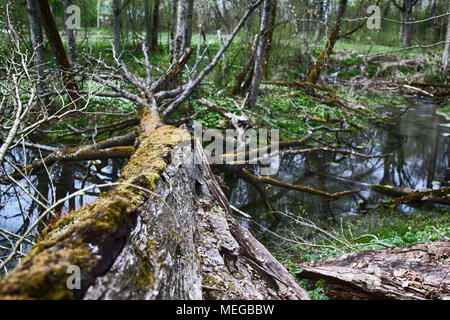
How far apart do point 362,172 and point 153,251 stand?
664 centimetres

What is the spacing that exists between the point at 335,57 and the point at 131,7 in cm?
1156

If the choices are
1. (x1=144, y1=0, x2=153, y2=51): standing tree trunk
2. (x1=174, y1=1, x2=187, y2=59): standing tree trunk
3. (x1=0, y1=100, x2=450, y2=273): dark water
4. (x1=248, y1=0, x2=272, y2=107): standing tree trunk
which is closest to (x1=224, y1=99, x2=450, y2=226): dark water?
(x1=0, y1=100, x2=450, y2=273): dark water

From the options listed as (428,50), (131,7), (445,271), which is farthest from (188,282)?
A: (428,50)

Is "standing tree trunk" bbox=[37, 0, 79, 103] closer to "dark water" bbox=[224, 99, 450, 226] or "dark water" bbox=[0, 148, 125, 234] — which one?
"dark water" bbox=[0, 148, 125, 234]

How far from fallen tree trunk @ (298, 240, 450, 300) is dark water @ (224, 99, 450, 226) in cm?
237

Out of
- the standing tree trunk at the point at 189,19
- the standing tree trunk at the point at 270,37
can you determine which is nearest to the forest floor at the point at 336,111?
the standing tree trunk at the point at 270,37

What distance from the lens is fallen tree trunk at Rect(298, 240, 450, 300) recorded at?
236 centimetres

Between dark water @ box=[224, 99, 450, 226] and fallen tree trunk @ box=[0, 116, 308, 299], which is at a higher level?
fallen tree trunk @ box=[0, 116, 308, 299]

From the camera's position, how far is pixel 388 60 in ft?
58.6

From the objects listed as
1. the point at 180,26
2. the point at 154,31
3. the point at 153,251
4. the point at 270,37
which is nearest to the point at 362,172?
the point at 180,26

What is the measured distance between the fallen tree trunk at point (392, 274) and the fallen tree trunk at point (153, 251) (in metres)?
0.60

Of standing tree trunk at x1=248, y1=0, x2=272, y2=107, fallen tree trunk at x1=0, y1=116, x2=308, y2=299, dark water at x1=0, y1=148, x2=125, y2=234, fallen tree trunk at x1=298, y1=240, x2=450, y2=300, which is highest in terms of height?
standing tree trunk at x1=248, y1=0, x2=272, y2=107

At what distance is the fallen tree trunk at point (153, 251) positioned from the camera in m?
1.16
